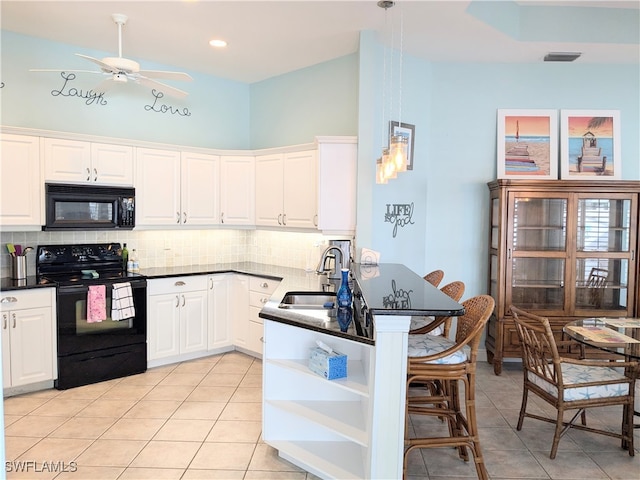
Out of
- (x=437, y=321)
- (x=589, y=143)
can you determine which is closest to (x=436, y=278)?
(x=437, y=321)

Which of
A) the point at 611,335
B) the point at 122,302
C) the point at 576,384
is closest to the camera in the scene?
the point at 576,384

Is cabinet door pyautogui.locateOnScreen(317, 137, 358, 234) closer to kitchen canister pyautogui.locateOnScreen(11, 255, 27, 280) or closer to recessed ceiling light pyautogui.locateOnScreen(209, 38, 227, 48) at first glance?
recessed ceiling light pyautogui.locateOnScreen(209, 38, 227, 48)

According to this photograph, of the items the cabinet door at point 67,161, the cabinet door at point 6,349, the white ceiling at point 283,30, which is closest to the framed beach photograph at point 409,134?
the white ceiling at point 283,30

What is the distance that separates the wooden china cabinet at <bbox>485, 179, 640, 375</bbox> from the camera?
429 cm

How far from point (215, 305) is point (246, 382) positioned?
3.32 ft

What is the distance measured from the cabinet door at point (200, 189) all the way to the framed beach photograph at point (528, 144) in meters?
3.01

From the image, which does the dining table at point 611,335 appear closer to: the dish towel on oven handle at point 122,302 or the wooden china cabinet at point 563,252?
the wooden china cabinet at point 563,252

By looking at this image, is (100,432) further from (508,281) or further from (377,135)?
(508,281)

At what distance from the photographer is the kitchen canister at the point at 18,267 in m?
3.85

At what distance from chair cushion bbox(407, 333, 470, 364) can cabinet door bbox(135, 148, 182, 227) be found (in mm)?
2913

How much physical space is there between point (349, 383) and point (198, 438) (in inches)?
50.7

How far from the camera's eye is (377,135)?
13.8 ft

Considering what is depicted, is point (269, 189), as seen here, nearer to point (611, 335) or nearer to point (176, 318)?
point (176, 318)

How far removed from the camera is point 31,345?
3688 mm
